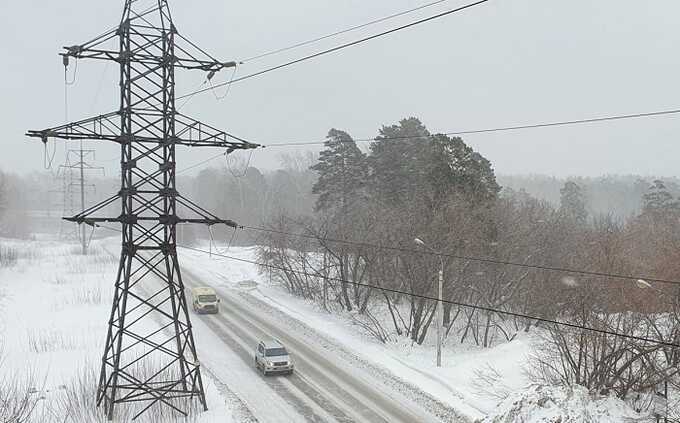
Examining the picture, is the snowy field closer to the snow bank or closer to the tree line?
the snow bank

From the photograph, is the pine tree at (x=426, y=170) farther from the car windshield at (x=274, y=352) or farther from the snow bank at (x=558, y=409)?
the snow bank at (x=558, y=409)

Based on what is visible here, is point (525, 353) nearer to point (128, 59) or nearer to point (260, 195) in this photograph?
point (128, 59)

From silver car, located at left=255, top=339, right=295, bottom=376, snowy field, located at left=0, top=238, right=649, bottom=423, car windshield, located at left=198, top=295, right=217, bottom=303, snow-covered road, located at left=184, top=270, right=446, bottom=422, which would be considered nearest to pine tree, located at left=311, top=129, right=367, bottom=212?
snowy field, located at left=0, top=238, right=649, bottom=423

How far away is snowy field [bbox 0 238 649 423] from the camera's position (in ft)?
60.3

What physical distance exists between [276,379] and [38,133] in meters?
14.1

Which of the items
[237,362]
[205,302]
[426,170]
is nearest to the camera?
[237,362]

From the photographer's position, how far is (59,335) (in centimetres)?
3002

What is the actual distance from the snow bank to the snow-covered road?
3.03 m

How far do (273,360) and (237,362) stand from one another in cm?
311

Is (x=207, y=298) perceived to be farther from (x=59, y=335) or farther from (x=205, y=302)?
(x=59, y=335)

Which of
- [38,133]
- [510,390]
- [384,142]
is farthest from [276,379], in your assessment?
[384,142]

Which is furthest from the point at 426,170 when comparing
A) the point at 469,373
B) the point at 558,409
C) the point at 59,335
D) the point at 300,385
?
the point at 59,335

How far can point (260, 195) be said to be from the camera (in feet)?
370

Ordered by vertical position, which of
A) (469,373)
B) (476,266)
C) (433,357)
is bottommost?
(433,357)
